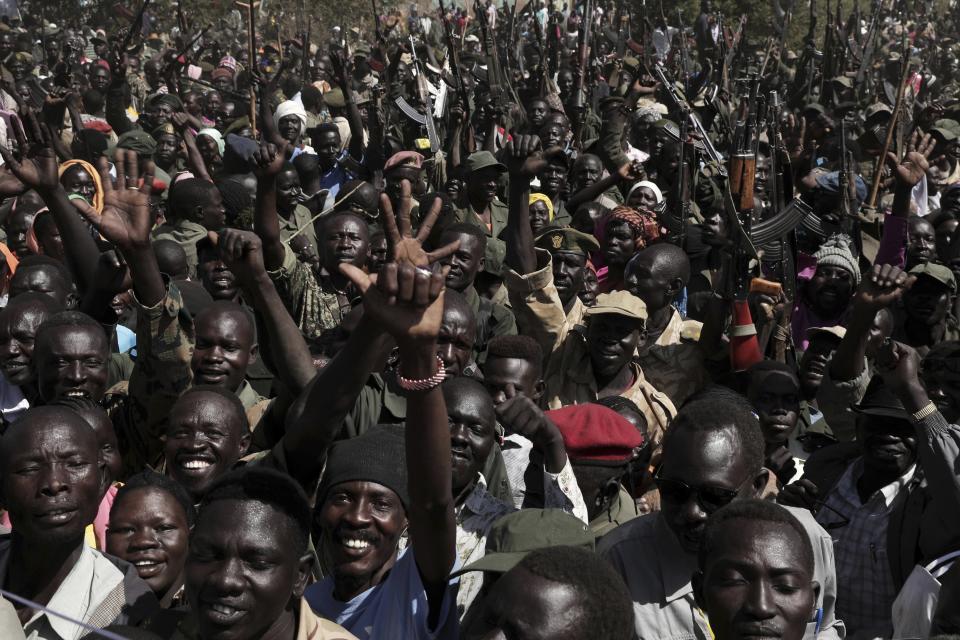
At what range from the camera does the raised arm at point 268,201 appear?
14.1 ft

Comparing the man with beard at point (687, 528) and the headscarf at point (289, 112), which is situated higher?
the man with beard at point (687, 528)

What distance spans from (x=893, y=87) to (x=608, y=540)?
11310 millimetres

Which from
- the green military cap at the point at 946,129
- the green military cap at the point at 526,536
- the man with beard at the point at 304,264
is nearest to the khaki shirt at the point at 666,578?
the green military cap at the point at 526,536

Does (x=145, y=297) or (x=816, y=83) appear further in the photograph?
(x=816, y=83)

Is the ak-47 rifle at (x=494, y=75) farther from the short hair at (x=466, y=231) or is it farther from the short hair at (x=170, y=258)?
the short hair at (x=170, y=258)

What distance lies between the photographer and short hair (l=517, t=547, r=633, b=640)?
2.40 m

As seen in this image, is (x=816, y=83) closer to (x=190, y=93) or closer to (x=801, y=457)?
(x=190, y=93)

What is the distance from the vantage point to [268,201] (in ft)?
14.1

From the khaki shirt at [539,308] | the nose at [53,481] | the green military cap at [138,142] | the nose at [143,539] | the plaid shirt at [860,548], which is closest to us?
the nose at [53,481]

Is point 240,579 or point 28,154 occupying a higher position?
point 28,154

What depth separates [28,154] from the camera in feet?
17.5

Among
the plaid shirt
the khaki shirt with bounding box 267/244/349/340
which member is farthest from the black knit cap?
the khaki shirt with bounding box 267/244/349/340

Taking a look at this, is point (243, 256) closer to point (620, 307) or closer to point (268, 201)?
point (268, 201)

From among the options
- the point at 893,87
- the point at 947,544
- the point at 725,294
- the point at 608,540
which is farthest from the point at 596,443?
the point at 893,87
